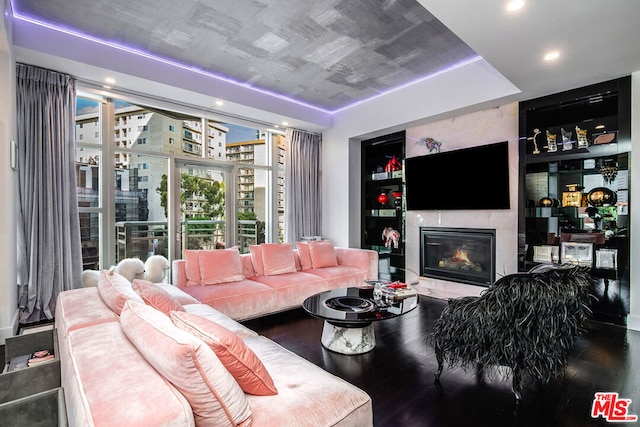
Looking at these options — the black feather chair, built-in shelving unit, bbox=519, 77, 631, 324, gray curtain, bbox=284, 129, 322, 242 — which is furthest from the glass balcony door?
built-in shelving unit, bbox=519, 77, 631, 324

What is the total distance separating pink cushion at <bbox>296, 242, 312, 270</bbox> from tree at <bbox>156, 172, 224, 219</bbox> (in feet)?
4.98

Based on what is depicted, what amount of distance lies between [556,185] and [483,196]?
0.79m

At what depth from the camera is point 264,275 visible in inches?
163

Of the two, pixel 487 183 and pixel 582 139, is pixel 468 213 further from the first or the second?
pixel 582 139

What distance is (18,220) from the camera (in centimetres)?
332

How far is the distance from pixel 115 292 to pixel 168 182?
3135 mm

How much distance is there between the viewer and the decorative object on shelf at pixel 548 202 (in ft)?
12.7

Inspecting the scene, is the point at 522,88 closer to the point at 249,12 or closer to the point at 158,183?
the point at 249,12

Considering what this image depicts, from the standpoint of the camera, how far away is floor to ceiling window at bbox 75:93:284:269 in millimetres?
4074

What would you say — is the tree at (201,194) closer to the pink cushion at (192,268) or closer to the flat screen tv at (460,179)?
the pink cushion at (192,268)

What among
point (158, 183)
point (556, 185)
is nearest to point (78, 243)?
point (158, 183)

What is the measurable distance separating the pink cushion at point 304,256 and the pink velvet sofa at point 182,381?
2.95 meters

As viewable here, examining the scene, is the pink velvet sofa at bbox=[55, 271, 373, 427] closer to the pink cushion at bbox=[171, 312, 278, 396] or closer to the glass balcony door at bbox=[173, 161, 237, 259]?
the pink cushion at bbox=[171, 312, 278, 396]

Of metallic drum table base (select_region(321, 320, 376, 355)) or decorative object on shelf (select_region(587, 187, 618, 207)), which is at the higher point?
decorative object on shelf (select_region(587, 187, 618, 207))
